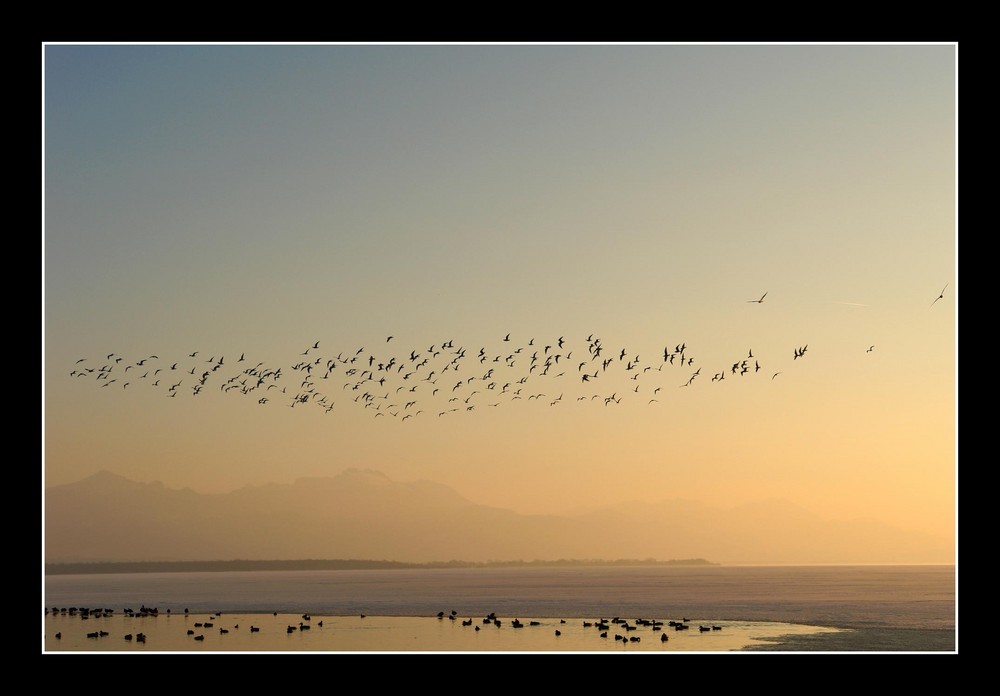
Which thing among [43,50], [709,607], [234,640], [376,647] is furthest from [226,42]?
[709,607]

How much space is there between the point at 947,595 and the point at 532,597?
138 ft

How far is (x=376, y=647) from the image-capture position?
51812mm

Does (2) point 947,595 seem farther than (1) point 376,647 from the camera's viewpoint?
Yes

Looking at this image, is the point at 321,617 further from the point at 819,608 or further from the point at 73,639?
the point at 819,608

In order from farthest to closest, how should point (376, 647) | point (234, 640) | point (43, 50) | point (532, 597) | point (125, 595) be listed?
point (125, 595)
point (532, 597)
point (234, 640)
point (376, 647)
point (43, 50)

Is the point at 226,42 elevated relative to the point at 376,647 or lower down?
elevated

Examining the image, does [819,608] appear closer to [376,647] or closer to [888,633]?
[888,633]

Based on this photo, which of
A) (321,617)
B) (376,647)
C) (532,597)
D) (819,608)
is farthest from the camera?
(532,597)

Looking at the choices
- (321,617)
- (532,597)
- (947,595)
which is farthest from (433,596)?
(947,595)

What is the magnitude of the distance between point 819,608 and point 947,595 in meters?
32.4

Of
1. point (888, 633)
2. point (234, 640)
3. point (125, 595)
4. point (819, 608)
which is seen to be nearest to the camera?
point (234, 640)
